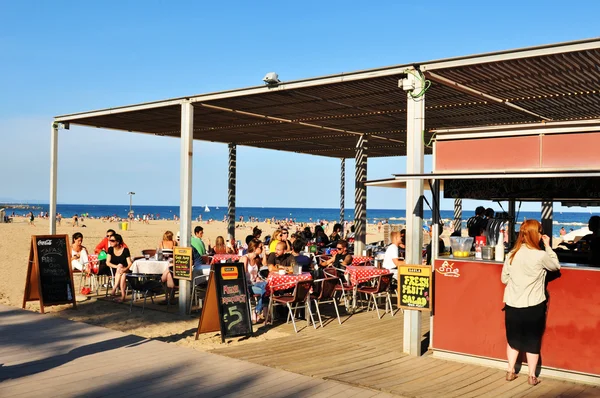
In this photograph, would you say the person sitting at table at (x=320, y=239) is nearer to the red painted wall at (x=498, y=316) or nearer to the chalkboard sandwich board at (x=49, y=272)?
the chalkboard sandwich board at (x=49, y=272)

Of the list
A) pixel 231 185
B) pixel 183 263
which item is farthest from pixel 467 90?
pixel 231 185

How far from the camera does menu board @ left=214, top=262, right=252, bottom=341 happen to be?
7055 mm

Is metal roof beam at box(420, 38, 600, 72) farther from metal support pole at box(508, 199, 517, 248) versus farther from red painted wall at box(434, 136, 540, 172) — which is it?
metal support pole at box(508, 199, 517, 248)

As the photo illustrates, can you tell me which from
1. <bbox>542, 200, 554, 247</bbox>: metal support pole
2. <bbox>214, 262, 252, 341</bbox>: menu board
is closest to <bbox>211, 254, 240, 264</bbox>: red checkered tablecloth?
<bbox>214, 262, 252, 341</bbox>: menu board

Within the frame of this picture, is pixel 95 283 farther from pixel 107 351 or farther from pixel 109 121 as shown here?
pixel 107 351

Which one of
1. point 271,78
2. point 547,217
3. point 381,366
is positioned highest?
point 271,78

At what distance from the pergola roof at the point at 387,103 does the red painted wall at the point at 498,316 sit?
2.03 meters

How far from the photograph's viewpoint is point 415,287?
6.37 meters

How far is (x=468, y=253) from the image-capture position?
251 inches

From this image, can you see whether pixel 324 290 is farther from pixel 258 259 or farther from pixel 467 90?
pixel 467 90

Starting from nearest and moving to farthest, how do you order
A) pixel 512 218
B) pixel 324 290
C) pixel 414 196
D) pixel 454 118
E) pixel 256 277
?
pixel 414 196 → pixel 324 290 → pixel 256 277 → pixel 512 218 → pixel 454 118

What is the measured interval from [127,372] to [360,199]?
899 cm

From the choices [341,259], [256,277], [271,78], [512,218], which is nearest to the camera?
[271,78]

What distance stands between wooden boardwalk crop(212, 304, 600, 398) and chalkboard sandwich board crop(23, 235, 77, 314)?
3.58 m
